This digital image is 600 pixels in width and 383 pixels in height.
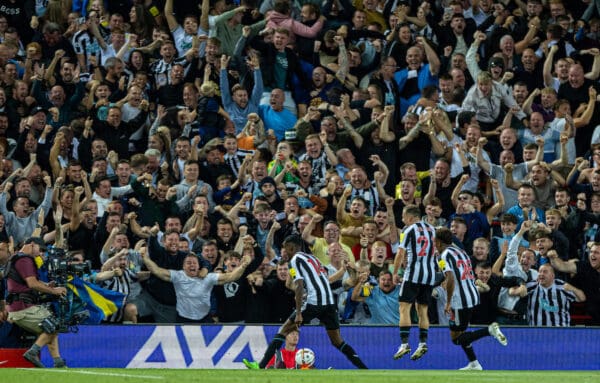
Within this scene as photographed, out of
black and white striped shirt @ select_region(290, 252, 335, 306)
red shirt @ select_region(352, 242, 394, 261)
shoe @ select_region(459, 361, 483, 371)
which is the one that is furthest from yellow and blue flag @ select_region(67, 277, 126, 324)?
shoe @ select_region(459, 361, 483, 371)

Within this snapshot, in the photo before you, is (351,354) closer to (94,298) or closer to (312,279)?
(312,279)

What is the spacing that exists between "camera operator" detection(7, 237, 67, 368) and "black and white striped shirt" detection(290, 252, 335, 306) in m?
3.00

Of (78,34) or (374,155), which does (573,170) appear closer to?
(374,155)

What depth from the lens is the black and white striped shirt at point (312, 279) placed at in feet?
50.5

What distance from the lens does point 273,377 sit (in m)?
13.0

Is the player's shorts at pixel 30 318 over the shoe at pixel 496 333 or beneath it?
over

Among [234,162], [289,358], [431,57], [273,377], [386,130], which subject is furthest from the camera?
[431,57]

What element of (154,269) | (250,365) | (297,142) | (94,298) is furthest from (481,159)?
(94,298)

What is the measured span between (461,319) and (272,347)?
245cm

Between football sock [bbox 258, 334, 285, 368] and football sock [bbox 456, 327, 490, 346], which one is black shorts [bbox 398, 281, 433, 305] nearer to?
football sock [bbox 456, 327, 490, 346]

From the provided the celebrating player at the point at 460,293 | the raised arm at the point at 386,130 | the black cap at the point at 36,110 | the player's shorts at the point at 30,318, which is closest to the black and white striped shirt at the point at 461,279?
the celebrating player at the point at 460,293

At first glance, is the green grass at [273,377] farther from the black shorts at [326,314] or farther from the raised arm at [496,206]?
the raised arm at [496,206]

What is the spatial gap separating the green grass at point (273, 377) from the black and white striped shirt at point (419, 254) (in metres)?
1.64

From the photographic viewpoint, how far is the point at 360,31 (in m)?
21.2
